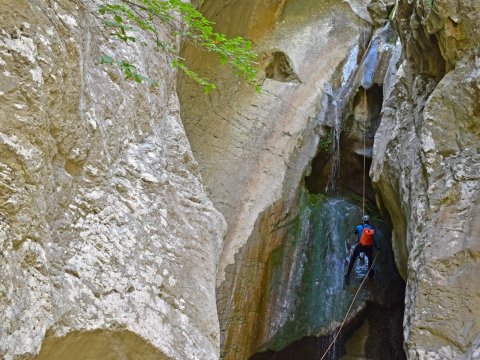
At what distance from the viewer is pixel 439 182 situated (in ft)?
26.2

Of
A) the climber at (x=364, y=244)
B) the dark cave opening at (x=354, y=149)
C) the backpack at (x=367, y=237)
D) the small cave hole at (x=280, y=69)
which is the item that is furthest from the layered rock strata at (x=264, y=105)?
the backpack at (x=367, y=237)

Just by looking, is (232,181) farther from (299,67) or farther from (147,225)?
(147,225)

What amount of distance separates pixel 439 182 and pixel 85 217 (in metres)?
6.05

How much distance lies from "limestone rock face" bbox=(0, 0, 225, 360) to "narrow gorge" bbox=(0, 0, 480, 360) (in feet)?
0.05

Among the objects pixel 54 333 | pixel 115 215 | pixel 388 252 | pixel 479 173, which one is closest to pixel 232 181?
pixel 388 252

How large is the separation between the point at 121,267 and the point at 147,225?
64cm

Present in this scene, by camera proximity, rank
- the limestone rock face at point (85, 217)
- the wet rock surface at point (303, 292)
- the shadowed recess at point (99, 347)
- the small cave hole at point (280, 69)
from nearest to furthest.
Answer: the limestone rock face at point (85, 217)
the shadowed recess at point (99, 347)
the wet rock surface at point (303, 292)
the small cave hole at point (280, 69)

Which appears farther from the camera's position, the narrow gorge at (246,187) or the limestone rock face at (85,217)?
the narrow gorge at (246,187)

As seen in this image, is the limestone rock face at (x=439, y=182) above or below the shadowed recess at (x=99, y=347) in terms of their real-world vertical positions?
above

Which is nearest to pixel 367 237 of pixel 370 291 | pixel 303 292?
pixel 370 291

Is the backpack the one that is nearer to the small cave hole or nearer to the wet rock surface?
the wet rock surface

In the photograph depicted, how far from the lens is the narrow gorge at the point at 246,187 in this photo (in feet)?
10.7

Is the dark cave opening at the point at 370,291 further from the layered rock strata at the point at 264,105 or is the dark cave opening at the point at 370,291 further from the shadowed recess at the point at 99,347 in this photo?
the shadowed recess at the point at 99,347

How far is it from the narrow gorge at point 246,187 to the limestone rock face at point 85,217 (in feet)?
0.05
